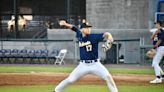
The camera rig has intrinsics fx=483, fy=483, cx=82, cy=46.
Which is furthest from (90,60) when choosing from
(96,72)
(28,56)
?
(28,56)

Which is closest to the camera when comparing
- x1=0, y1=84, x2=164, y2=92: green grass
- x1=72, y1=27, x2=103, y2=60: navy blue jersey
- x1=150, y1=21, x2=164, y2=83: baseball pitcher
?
x1=72, y1=27, x2=103, y2=60: navy blue jersey

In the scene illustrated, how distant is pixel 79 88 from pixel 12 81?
128 inches

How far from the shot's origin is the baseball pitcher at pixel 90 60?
1128 cm

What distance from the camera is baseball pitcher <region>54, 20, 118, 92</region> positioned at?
1128 cm

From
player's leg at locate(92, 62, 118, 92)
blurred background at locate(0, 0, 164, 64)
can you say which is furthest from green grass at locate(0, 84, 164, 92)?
blurred background at locate(0, 0, 164, 64)

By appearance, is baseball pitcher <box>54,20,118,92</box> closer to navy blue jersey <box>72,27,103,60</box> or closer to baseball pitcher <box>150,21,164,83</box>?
navy blue jersey <box>72,27,103,60</box>

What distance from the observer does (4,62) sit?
2764cm

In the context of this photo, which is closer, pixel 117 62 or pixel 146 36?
pixel 117 62

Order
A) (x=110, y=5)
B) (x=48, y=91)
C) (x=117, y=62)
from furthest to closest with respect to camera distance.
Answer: (x=110, y=5) → (x=117, y=62) → (x=48, y=91)

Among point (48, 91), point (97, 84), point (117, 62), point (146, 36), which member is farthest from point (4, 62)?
point (48, 91)

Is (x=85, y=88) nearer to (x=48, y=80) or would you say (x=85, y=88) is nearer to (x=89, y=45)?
(x=48, y=80)

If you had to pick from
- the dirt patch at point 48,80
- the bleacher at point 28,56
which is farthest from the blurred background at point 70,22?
the dirt patch at point 48,80

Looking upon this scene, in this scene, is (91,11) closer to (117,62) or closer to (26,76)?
(117,62)

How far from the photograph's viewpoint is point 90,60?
11.4 m
